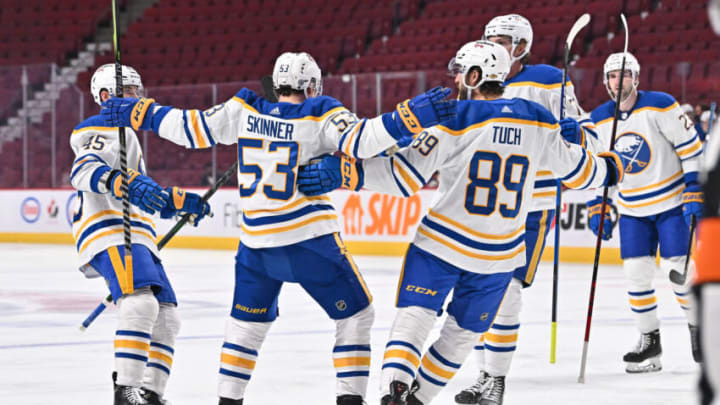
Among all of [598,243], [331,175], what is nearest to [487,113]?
[331,175]

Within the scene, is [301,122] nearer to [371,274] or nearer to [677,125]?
[677,125]

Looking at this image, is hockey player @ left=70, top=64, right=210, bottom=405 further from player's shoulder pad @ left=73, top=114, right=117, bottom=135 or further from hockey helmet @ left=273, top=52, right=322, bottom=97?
hockey helmet @ left=273, top=52, right=322, bottom=97

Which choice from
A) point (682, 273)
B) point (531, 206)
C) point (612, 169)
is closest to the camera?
point (612, 169)

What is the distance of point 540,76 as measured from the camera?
14.9 feet

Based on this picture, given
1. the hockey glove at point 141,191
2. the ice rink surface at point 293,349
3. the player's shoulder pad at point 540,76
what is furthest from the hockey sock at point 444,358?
the player's shoulder pad at point 540,76

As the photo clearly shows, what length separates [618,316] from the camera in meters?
7.04

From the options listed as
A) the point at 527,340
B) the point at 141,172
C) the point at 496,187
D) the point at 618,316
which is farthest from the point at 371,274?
the point at 496,187

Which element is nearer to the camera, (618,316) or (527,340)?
(527,340)

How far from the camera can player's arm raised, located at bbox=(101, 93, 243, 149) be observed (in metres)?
3.55

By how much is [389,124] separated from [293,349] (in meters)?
2.54

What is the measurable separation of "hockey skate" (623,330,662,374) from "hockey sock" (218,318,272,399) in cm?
228

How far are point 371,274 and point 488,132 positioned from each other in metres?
6.59

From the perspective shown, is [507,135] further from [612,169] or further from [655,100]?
[655,100]

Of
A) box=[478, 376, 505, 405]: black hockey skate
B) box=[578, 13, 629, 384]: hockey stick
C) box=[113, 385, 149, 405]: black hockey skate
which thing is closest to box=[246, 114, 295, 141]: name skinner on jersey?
box=[113, 385, 149, 405]: black hockey skate
